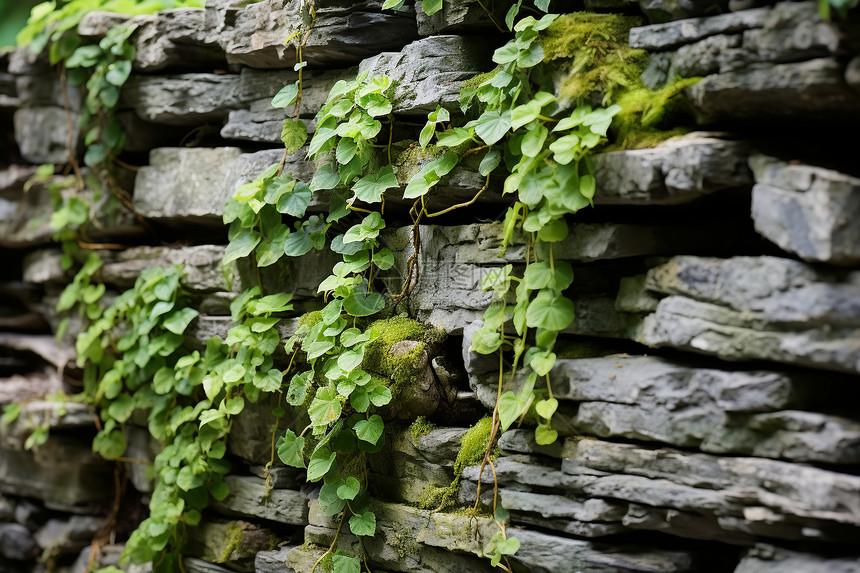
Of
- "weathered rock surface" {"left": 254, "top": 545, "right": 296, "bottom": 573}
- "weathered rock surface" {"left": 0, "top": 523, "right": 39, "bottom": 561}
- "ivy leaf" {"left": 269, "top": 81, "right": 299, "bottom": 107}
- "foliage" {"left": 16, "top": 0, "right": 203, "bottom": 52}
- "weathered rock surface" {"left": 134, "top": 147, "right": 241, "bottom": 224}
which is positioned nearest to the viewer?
"ivy leaf" {"left": 269, "top": 81, "right": 299, "bottom": 107}

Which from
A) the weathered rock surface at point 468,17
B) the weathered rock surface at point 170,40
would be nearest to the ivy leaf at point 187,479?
the weathered rock surface at point 170,40

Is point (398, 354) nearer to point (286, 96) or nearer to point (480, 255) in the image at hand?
point (480, 255)

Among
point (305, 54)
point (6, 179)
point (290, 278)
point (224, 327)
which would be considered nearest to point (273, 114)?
point (305, 54)

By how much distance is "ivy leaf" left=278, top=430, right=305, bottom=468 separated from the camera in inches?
126

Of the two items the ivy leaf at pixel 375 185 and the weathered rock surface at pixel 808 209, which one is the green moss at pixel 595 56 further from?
the ivy leaf at pixel 375 185

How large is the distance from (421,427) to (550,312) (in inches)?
32.1

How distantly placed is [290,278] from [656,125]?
1.75 metres

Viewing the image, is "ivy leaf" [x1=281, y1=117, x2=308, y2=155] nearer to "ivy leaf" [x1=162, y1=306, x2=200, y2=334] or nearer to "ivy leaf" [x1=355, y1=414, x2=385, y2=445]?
"ivy leaf" [x1=162, y1=306, x2=200, y2=334]

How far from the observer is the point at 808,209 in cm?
206

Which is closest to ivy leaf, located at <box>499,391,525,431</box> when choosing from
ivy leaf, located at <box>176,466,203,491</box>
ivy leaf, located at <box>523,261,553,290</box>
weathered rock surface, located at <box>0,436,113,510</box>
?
ivy leaf, located at <box>523,261,553,290</box>

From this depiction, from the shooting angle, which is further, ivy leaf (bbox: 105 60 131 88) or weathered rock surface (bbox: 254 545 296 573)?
ivy leaf (bbox: 105 60 131 88)

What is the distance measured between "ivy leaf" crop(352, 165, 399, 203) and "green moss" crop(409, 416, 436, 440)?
86 centimetres

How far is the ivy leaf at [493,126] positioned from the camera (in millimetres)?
2596

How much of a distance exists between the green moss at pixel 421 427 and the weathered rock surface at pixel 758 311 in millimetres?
963
